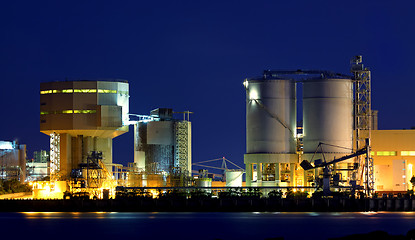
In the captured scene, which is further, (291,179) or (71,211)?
(291,179)

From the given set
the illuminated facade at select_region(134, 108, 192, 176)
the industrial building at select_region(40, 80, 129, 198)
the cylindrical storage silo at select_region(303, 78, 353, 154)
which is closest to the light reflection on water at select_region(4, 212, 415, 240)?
the cylindrical storage silo at select_region(303, 78, 353, 154)

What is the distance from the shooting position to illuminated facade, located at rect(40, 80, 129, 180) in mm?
115562

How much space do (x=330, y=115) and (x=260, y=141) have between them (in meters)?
9.22

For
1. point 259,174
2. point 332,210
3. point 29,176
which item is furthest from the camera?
point 29,176

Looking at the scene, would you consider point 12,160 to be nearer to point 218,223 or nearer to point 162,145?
point 162,145

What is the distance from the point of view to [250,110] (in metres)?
114

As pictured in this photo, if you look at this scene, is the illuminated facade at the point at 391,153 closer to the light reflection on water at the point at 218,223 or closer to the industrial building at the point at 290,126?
the industrial building at the point at 290,126

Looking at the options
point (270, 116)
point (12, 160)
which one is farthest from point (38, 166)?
point (270, 116)

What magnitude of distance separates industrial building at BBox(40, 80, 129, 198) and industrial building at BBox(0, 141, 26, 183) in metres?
24.1

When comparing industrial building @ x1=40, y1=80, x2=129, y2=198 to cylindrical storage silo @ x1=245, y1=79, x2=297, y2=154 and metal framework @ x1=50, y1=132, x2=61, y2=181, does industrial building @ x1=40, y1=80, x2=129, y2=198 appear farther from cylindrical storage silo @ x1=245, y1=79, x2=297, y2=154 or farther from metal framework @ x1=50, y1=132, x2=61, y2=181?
cylindrical storage silo @ x1=245, y1=79, x2=297, y2=154

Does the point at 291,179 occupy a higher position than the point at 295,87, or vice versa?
the point at 295,87

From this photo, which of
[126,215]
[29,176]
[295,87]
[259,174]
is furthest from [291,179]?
[29,176]

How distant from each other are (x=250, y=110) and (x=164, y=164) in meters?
14.2

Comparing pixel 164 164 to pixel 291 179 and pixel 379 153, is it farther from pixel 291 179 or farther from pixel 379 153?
pixel 379 153
